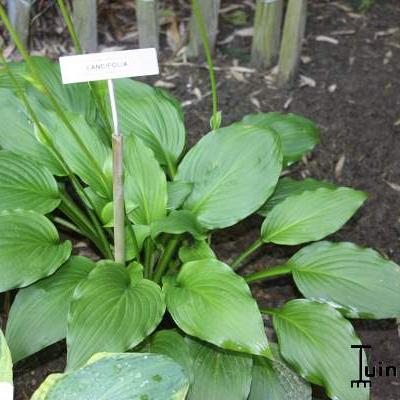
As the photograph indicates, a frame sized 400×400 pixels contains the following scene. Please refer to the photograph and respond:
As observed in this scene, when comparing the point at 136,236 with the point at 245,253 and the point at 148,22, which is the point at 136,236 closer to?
the point at 245,253

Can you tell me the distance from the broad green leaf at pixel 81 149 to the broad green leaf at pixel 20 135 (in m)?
0.08

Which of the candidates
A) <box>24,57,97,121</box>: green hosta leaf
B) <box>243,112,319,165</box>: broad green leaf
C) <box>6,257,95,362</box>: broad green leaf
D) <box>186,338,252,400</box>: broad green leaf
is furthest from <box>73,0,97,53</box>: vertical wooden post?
<box>186,338,252,400</box>: broad green leaf

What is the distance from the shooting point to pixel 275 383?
171 cm

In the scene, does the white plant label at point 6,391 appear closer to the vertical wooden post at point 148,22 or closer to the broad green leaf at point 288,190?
the broad green leaf at point 288,190

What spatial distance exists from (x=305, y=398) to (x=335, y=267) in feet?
1.23

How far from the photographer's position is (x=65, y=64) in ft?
4.81

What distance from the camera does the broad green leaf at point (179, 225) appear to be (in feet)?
5.52

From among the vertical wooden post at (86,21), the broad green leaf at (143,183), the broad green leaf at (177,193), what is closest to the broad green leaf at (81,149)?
the broad green leaf at (143,183)

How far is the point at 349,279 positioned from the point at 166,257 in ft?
1.79

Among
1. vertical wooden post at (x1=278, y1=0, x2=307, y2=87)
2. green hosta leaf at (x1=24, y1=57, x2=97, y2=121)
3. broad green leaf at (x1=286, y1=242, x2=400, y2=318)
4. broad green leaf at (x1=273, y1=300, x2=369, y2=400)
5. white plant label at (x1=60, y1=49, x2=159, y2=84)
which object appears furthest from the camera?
vertical wooden post at (x1=278, y1=0, x2=307, y2=87)

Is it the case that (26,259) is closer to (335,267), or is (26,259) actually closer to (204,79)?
(335,267)

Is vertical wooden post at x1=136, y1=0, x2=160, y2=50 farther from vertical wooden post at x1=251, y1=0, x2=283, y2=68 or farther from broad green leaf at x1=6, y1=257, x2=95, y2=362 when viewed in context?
broad green leaf at x1=6, y1=257, x2=95, y2=362

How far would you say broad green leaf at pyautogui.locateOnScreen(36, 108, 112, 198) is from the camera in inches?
72.6

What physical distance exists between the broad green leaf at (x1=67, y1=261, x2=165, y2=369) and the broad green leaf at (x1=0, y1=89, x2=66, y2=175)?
18.0 inches
